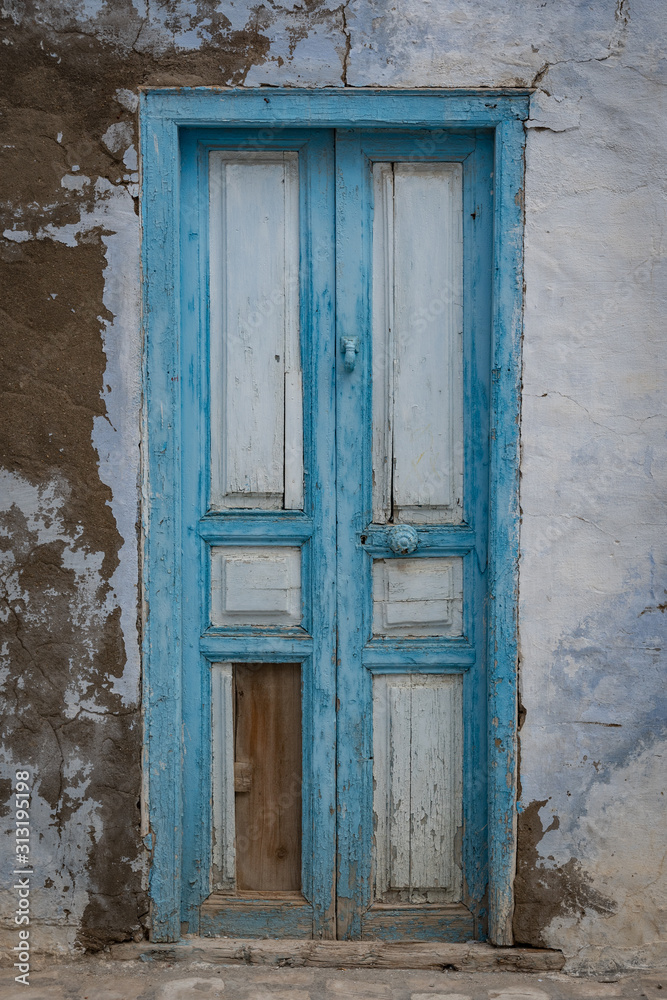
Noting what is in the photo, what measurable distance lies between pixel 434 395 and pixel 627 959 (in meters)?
1.80

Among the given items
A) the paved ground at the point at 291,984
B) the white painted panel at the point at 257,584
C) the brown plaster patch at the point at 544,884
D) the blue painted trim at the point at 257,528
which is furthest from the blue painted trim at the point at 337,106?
the paved ground at the point at 291,984

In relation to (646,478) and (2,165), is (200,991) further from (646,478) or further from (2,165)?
(2,165)

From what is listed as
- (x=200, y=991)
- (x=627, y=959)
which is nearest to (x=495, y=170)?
(x=627, y=959)

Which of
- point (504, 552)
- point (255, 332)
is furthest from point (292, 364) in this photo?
point (504, 552)

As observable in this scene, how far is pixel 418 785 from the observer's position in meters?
2.56

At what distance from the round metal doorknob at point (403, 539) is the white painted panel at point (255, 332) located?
31 cm

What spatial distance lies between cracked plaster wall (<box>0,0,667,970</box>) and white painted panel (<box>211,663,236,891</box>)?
0.25m

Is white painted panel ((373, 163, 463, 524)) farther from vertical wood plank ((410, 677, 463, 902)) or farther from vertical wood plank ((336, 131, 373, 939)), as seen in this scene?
vertical wood plank ((410, 677, 463, 902))

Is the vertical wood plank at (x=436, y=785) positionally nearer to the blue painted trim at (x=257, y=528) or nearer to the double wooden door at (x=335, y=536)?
the double wooden door at (x=335, y=536)

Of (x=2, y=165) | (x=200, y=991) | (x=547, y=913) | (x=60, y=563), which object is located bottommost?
(x=200, y=991)

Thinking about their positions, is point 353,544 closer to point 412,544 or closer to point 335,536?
point 335,536

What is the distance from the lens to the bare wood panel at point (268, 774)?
256 cm

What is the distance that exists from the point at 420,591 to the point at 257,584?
1.68 feet

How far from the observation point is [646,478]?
2412 mm
